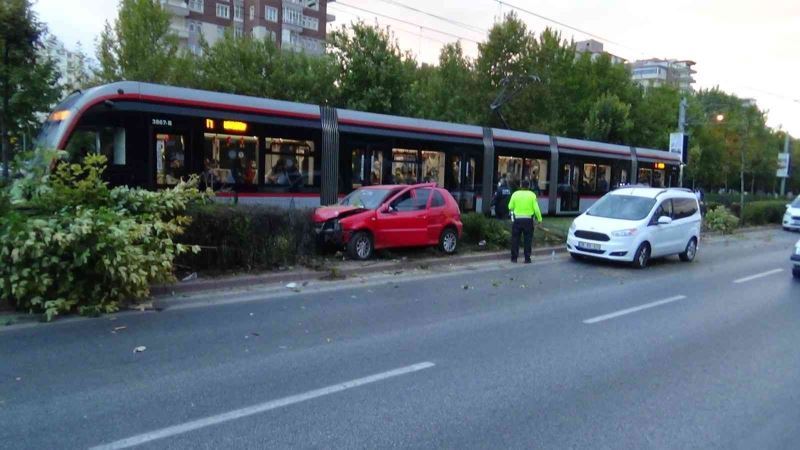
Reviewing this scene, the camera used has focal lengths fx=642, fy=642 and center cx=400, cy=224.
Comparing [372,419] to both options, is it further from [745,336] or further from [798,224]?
[798,224]

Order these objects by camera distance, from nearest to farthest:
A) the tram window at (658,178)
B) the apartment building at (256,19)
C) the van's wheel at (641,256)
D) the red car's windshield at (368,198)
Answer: the red car's windshield at (368,198), the van's wheel at (641,256), the tram window at (658,178), the apartment building at (256,19)

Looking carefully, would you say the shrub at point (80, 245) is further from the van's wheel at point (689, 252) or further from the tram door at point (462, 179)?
the van's wheel at point (689, 252)

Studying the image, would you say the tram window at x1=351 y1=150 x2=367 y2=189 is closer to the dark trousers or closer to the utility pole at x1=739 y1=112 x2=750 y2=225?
the dark trousers

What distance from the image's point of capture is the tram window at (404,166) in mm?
18547

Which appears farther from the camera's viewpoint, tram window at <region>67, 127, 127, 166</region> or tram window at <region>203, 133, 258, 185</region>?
tram window at <region>203, 133, 258, 185</region>

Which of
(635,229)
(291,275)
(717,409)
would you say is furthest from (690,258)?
(717,409)

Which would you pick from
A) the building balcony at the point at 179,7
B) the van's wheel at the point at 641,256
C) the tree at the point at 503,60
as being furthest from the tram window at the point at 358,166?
the building balcony at the point at 179,7

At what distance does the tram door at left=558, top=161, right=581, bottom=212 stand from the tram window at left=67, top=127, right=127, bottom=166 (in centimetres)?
1671

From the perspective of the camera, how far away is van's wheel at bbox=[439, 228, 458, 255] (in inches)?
571

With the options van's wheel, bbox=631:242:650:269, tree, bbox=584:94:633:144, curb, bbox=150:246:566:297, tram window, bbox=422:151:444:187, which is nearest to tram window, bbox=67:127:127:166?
curb, bbox=150:246:566:297

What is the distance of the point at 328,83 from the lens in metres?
31.4

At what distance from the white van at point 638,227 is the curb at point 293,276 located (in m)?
2.19

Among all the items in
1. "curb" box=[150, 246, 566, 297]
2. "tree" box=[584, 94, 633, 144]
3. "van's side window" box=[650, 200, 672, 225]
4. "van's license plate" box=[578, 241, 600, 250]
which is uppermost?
"tree" box=[584, 94, 633, 144]

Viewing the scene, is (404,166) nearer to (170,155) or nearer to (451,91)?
(170,155)
